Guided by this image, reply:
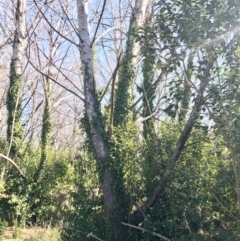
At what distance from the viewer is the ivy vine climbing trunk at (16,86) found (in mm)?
10227

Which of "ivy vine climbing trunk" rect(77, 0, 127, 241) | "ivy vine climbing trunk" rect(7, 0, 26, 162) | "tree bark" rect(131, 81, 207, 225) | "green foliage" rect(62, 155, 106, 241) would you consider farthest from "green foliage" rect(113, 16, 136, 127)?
"ivy vine climbing trunk" rect(7, 0, 26, 162)

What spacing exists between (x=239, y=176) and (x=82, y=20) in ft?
13.5

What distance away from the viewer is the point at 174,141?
6.05 meters

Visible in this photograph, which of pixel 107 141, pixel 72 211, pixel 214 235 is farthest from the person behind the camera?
pixel 72 211

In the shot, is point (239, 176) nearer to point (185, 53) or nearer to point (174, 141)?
point (185, 53)

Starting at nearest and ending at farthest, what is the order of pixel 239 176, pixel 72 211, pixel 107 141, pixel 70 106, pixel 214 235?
pixel 239 176 < pixel 214 235 < pixel 107 141 < pixel 72 211 < pixel 70 106

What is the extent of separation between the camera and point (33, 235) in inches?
343

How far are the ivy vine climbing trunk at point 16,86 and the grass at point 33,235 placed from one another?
2102 millimetres

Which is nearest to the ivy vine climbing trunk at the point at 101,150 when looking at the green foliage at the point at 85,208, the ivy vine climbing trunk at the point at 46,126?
the green foliage at the point at 85,208

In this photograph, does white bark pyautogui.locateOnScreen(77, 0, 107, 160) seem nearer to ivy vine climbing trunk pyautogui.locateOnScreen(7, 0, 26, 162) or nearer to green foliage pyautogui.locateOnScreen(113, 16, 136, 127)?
green foliage pyautogui.locateOnScreen(113, 16, 136, 127)

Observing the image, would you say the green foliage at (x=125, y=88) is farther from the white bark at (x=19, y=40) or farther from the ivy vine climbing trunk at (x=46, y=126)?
the ivy vine climbing trunk at (x=46, y=126)

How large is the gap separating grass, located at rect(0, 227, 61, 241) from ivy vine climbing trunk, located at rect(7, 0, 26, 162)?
82.7 inches

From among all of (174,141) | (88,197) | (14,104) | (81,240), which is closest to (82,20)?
(174,141)

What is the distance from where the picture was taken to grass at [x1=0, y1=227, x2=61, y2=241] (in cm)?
822
